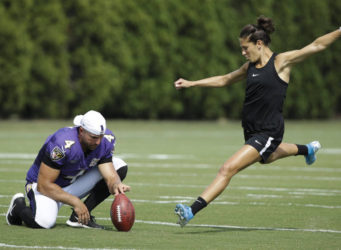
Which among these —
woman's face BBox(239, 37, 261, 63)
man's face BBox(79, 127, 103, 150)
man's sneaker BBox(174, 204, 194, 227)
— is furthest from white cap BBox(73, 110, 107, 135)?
woman's face BBox(239, 37, 261, 63)

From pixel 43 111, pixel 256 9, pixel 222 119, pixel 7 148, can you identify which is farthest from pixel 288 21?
pixel 7 148

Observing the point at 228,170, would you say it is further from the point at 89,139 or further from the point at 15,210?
the point at 15,210

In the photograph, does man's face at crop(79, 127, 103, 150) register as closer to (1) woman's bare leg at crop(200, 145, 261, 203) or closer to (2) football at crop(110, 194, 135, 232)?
(2) football at crop(110, 194, 135, 232)

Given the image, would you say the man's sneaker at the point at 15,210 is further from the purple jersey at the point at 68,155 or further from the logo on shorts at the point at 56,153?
the logo on shorts at the point at 56,153

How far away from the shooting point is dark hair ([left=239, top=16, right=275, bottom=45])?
7383 mm

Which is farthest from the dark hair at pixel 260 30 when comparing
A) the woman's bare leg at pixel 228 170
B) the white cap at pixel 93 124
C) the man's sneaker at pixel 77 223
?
the man's sneaker at pixel 77 223

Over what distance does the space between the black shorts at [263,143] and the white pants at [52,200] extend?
53.9 inches

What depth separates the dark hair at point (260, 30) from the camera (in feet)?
24.2

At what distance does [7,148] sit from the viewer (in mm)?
17609

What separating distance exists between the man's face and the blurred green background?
881 inches

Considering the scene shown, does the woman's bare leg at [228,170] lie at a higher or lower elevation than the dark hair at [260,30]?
lower

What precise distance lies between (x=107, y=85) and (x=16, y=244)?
990 inches

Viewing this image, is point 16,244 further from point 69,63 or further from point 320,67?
point 320,67

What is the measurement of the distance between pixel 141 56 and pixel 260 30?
25.7 metres
